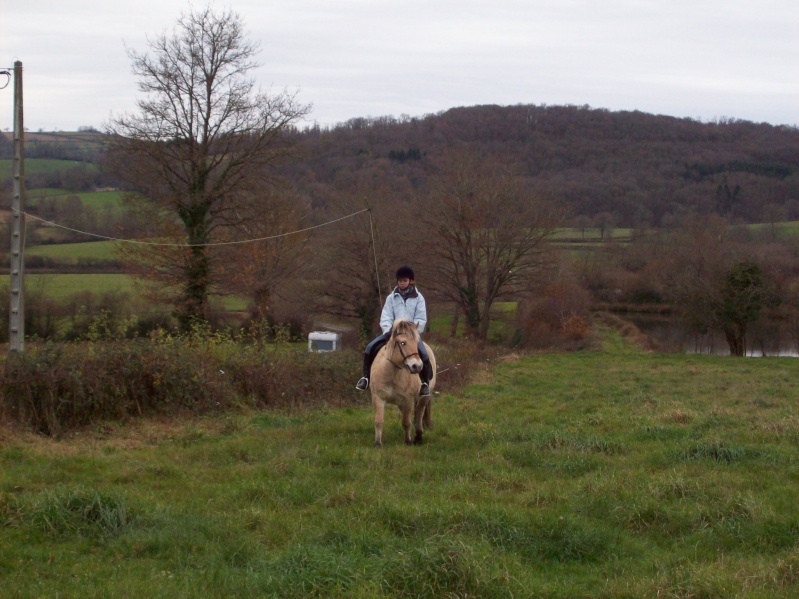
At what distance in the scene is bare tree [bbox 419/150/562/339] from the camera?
44.4 meters

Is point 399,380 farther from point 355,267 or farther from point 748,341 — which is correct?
point 748,341

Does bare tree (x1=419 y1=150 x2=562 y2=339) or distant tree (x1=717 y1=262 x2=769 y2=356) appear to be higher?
bare tree (x1=419 y1=150 x2=562 y2=339)

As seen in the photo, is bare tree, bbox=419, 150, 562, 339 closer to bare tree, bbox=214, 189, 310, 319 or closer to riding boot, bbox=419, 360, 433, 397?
bare tree, bbox=214, 189, 310, 319

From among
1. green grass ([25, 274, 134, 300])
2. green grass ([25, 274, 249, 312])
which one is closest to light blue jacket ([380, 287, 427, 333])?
green grass ([25, 274, 249, 312])

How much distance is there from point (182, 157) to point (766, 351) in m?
37.1

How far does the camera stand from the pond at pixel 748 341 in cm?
4650

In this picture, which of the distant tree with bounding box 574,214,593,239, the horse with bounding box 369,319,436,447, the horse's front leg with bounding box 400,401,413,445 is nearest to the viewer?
the horse with bounding box 369,319,436,447

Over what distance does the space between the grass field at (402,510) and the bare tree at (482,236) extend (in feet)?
109

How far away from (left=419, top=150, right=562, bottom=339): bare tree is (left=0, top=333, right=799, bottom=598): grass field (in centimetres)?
3326

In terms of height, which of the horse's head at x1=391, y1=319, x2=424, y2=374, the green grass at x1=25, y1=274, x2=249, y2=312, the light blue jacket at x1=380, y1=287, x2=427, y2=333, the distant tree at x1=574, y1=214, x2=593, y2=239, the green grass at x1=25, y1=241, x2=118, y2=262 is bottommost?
the green grass at x1=25, y1=274, x2=249, y2=312

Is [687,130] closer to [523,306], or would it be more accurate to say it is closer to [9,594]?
[523,306]

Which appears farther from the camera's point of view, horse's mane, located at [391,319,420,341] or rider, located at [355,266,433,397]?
rider, located at [355,266,433,397]

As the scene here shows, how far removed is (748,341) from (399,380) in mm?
45336

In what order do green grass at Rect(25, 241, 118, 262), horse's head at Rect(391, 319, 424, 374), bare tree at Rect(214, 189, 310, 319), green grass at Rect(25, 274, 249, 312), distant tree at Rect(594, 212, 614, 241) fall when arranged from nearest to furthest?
horse's head at Rect(391, 319, 424, 374) → bare tree at Rect(214, 189, 310, 319) → green grass at Rect(25, 274, 249, 312) → green grass at Rect(25, 241, 118, 262) → distant tree at Rect(594, 212, 614, 241)
